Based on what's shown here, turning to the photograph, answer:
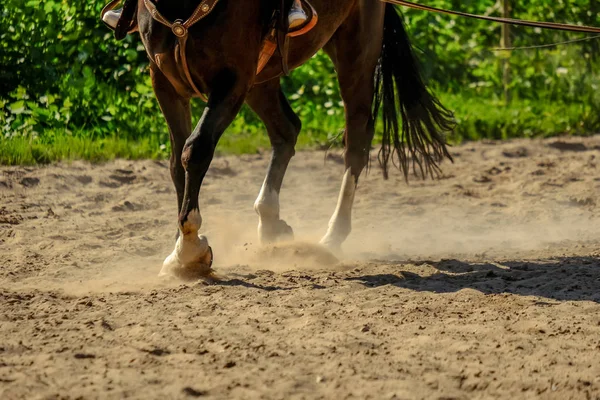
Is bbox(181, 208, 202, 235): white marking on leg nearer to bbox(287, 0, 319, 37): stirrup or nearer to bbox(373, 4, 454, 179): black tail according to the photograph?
bbox(287, 0, 319, 37): stirrup

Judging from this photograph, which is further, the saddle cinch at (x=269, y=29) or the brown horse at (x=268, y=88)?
the brown horse at (x=268, y=88)

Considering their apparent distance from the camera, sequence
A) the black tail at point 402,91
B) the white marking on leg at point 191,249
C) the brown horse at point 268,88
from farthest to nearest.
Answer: the black tail at point 402,91, the white marking on leg at point 191,249, the brown horse at point 268,88

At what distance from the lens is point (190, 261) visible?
5.16 metres

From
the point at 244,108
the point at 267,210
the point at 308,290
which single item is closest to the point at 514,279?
the point at 308,290

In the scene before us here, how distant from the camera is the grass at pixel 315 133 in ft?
26.8

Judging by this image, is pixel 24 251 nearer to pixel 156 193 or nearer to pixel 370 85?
pixel 156 193

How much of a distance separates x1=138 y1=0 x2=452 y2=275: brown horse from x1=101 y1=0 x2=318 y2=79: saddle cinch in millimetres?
39

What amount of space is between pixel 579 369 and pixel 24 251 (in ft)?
11.1

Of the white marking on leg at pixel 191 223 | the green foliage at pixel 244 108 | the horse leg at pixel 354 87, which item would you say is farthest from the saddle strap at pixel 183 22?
the green foliage at pixel 244 108

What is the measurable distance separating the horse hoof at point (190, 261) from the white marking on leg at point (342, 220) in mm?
1172

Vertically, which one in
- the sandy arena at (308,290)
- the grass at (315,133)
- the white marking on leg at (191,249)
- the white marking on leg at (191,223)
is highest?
the grass at (315,133)

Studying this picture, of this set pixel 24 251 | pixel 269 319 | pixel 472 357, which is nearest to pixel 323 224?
pixel 24 251

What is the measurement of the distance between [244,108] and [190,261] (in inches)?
191

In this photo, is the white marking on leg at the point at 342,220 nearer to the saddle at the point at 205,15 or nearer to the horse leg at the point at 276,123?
the horse leg at the point at 276,123
